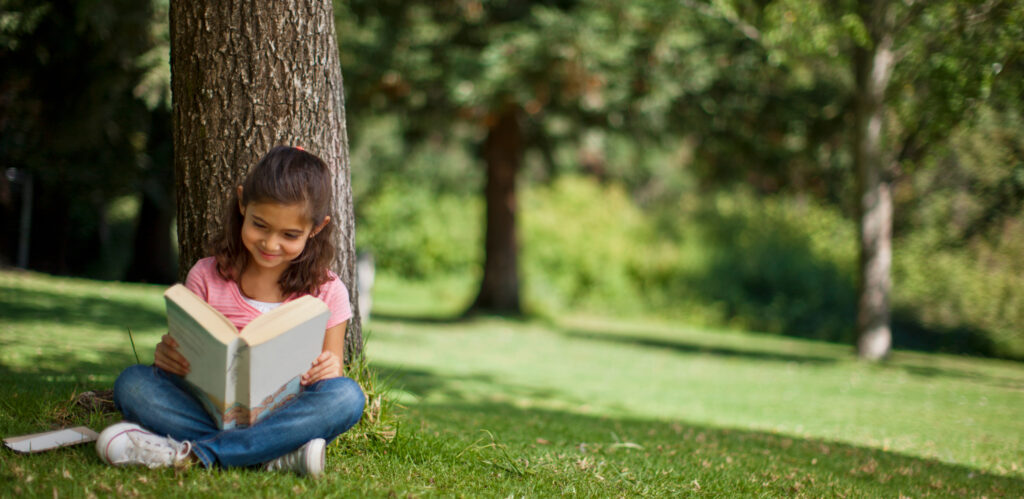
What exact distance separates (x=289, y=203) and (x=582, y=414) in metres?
4.25

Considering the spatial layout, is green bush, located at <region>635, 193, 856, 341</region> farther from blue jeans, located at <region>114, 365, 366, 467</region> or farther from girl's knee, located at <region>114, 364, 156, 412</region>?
girl's knee, located at <region>114, 364, 156, 412</region>

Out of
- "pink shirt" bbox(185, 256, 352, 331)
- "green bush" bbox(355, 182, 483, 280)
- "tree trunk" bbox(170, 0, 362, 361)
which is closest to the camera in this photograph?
"pink shirt" bbox(185, 256, 352, 331)

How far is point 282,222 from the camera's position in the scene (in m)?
2.92

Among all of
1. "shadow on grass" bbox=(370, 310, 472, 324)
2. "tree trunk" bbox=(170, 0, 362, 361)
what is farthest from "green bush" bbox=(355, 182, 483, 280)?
"tree trunk" bbox=(170, 0, 362, 361)

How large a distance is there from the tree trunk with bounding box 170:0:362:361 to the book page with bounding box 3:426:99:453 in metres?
0.83

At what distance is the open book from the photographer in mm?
2621

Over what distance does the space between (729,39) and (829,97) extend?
7.33 feet

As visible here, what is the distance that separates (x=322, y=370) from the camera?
3.05 meters

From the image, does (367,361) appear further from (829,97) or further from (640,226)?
(640,226)

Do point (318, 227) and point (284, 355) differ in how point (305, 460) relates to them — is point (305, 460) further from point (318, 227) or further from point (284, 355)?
point (318, 227)

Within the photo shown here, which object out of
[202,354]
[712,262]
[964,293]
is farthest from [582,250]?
[202,354]

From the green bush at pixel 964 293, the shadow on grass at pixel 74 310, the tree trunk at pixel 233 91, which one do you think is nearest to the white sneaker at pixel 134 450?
the tree trunk at pixel 233 91

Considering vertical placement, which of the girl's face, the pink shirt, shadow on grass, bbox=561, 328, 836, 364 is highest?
the girl's face

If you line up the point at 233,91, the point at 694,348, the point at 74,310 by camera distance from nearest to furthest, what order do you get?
the point at 233,91 → the point at 74,310 → the point at 694,348
